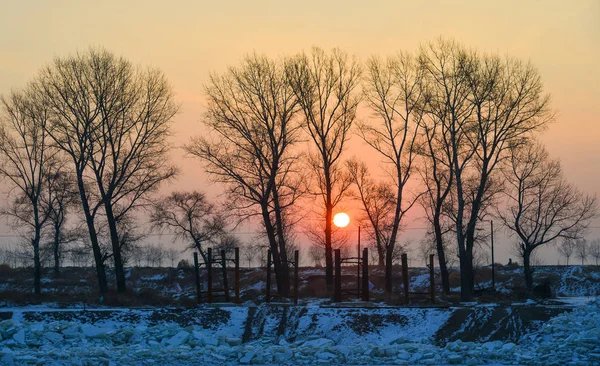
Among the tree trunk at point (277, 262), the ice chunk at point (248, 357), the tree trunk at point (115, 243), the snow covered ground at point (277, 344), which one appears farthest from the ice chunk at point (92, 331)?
the tree trunk at point (115, 243)

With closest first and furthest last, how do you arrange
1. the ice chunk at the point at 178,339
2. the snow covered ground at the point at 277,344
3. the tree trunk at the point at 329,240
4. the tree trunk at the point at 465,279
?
the snow covered ground at the point at 277,344
the ice chunk at the point at 178,339
the tree trunk at the point at 465,279
the tree trunk at the point at 329,240

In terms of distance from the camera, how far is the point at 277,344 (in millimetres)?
22672

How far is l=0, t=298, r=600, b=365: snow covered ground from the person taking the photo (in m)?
18.7

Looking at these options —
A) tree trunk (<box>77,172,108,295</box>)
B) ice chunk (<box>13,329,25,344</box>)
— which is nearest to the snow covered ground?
ice chunk (<box>13,329,25,344</box>)

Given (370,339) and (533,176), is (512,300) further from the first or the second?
(533,176)

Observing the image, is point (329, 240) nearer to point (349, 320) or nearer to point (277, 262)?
point (277, 262)

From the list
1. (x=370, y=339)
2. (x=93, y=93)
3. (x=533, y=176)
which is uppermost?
(x=93, y=93)

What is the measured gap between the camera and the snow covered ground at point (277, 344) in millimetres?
18688

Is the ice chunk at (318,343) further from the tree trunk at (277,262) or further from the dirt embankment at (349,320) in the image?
the tree trunk at (277,262)

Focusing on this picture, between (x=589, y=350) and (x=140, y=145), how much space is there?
2823 cm

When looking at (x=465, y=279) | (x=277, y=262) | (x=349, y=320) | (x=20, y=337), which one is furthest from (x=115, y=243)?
(x=465, y=279)

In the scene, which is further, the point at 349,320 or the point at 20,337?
the point at 349,320

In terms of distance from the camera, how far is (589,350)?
60.6ft

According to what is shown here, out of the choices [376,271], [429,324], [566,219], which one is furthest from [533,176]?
[429,324]
